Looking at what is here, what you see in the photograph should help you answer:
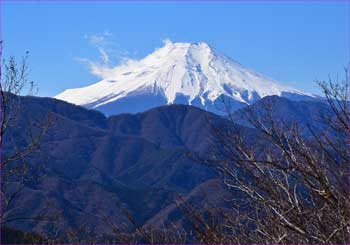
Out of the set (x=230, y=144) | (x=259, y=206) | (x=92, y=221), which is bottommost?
(x=92, y=221)

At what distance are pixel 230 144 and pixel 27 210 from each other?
6943cm

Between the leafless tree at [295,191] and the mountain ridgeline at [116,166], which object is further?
the mountain ridgeline at [116,166]

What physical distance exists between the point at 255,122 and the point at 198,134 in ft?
526

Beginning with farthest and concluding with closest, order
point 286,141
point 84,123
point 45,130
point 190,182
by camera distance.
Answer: point 84,123, point 190,182, point 45,130, point 286,141

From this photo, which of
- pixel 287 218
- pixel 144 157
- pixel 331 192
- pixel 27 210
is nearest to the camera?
pixel 331 192

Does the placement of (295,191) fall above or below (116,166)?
above

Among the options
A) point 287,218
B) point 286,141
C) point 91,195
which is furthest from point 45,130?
point 91,195

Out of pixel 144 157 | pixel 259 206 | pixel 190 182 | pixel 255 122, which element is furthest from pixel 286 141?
pixel 144 157

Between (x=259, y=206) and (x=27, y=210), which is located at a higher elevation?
(x=259, y=206)

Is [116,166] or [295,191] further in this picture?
[116,166]

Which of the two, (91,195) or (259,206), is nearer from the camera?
(259,206)

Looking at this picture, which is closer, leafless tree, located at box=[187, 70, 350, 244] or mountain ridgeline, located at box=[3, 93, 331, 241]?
leafless tree, located at box=[187, 70, 350, 244]

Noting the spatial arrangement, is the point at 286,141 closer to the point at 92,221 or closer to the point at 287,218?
the point at 287,218

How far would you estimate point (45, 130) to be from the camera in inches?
297
